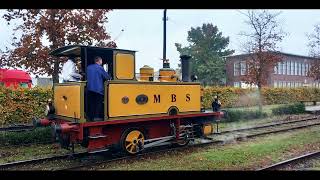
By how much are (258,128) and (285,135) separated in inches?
86.0

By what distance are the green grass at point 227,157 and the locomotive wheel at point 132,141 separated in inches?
16.5

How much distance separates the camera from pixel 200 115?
36.3 feet

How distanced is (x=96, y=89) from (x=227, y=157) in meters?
3.83

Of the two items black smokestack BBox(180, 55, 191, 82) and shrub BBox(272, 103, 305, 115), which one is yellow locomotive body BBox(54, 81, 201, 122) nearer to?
black smokestack BBox(180, 55, 191, 82)

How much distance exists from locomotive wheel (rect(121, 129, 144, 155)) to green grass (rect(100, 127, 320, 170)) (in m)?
0.42

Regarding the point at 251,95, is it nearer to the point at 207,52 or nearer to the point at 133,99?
the point at 207,52

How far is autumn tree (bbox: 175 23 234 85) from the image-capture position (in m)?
44.5

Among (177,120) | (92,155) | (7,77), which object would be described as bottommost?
→ (92,155)

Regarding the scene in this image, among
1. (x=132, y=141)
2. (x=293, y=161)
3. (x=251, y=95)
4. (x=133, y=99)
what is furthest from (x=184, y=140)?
(x=251, y=95)

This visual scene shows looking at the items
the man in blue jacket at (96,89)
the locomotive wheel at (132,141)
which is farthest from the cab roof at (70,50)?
the locomotive wheel at (132,141)

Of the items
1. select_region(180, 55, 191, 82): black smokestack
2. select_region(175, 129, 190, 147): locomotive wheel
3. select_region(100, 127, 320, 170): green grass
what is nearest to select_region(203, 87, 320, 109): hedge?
select_region(100, 127, 320, 170): green grass
